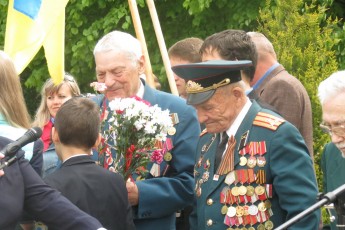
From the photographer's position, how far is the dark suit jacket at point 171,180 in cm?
592

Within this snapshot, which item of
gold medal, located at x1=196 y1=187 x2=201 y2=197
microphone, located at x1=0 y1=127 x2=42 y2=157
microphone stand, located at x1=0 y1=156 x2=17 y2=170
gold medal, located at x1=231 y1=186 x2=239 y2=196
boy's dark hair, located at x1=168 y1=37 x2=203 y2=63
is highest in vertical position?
microphone, located at x1=0 y1=127 x2=42 y2=157

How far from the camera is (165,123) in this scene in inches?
220

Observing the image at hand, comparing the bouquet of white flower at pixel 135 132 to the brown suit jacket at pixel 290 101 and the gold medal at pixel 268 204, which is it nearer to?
the gold medal at pixel 268 204

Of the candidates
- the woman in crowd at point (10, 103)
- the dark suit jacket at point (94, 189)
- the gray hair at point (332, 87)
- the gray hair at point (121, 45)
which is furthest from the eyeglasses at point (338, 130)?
the woman in crowd at point (10, 103)

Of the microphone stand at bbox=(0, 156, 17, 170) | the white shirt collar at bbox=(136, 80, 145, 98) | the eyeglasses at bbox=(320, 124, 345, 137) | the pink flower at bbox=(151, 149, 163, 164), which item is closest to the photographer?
the microphone stand at bbox=(0, 156, 17, 170)

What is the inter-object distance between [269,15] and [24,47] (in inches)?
128

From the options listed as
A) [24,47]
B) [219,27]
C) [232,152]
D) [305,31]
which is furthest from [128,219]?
[219,27]

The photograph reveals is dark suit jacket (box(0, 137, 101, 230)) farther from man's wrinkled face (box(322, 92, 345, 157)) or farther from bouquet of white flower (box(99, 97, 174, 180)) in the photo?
man's wrinkled face (box(322, 92, 345, 157))

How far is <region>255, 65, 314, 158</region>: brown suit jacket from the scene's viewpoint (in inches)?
284

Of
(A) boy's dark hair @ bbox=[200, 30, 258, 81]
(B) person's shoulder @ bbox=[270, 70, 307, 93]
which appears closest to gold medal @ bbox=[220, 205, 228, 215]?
(A) boy's dark hair @ bbox=[200, 30, 258, 81]

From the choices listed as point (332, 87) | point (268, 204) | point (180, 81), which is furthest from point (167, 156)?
point (180, 81)

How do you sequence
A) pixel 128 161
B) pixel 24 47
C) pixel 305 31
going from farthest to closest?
pixel 305 31 < pixel 24 47 < pixel 128 161

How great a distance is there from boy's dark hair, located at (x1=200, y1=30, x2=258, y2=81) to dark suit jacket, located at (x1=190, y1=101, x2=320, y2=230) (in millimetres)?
405

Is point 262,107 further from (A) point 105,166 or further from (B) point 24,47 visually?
(B) point 24,47
